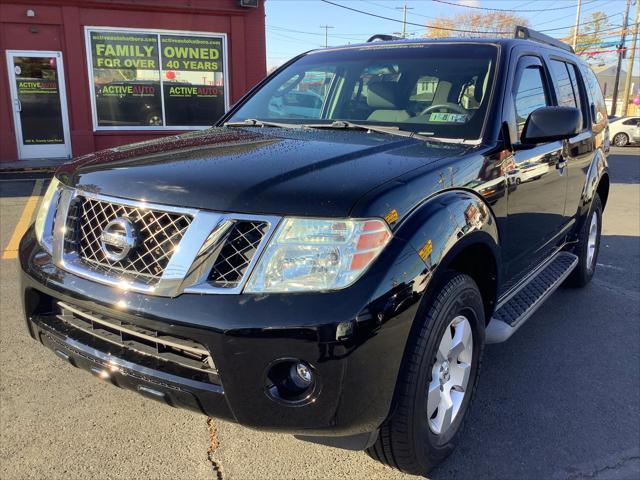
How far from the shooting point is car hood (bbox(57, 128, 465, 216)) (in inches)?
77.2

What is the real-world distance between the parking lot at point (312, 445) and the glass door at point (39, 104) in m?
10.2

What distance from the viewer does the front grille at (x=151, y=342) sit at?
197 centimetres

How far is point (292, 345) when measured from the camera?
1.82 m

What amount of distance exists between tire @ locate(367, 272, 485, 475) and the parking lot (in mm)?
228

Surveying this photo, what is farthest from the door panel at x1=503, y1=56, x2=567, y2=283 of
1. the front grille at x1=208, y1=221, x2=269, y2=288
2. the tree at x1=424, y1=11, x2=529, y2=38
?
the tree at x1=424, y1=11, x2=529, y2=38

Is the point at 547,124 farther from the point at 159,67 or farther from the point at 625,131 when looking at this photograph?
the point at 625,131

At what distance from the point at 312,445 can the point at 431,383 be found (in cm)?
73

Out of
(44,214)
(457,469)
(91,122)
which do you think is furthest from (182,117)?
(457,469)

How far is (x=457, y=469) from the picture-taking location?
2520mm

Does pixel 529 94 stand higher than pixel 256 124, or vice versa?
pixel 529 94

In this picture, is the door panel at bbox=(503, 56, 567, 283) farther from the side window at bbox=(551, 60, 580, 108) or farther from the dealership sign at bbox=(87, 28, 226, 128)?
the dealership sign at bbox=(87, 28, 226, 128)

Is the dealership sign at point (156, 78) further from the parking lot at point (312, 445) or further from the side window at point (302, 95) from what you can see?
the side window at point (302, 95)

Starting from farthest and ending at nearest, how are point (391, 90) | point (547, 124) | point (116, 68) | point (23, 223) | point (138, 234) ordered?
point (116, 68) < point (23, 223) < point (391, 90) < point (547, 124) < point (138, 234)

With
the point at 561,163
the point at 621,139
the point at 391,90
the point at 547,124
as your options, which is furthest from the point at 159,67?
the point at 621,139
